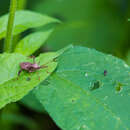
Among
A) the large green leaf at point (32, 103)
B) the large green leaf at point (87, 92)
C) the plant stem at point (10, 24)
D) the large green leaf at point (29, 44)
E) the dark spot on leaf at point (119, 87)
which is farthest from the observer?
the large green leaf at point (32, 103)

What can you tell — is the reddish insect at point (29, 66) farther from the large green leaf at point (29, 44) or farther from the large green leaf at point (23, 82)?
the large green leaf at point (29, 44)

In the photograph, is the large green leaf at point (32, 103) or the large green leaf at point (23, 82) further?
the large green leaf at point (32, 103)

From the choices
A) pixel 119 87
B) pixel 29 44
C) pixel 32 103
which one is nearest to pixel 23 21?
pixel 29 44

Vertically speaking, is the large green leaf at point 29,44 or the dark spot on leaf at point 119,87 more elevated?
the large green leaf at point 29,44

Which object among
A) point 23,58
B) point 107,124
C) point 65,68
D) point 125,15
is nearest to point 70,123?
point 107,124

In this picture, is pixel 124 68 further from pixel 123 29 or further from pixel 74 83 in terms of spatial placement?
pixel 123 29

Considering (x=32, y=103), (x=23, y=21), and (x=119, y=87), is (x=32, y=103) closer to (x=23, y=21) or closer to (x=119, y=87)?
(x=23, y=21)

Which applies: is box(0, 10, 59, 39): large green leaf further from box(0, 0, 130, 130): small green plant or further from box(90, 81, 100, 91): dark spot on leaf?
box(90, 81, 100, 91): dark spot on leaf

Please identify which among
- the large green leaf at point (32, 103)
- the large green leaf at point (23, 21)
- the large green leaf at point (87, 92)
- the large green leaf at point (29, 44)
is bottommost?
the large green leaf at point (32, 103)

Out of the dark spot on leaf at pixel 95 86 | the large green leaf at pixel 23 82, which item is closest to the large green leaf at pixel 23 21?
the large green leaf at pixel 23 82
